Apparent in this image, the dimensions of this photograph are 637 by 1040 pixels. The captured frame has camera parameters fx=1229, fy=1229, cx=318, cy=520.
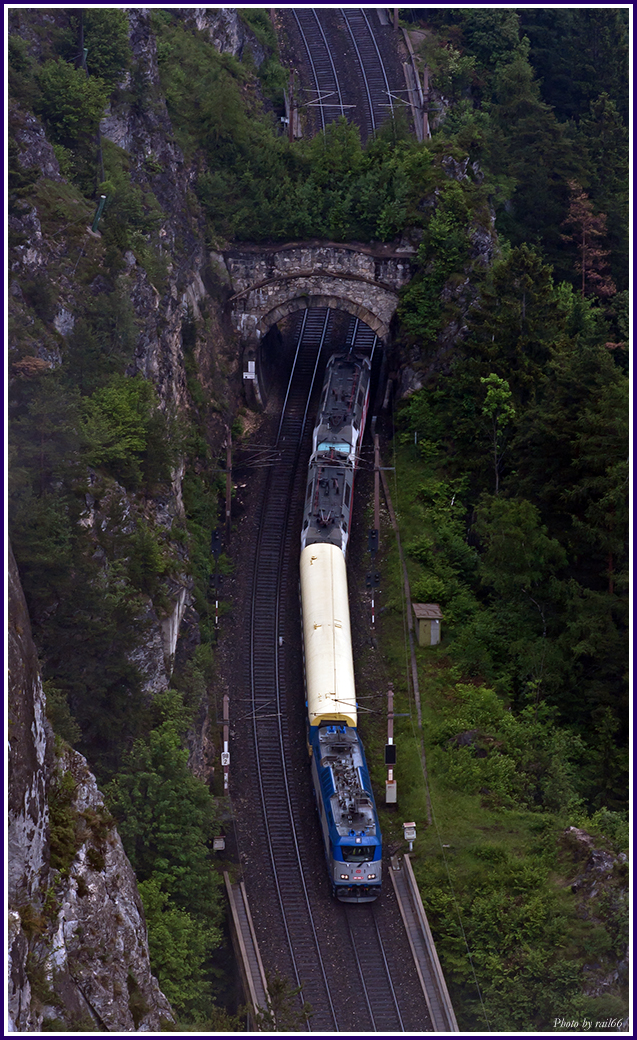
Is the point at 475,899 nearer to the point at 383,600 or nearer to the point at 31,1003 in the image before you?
the point at 383,600

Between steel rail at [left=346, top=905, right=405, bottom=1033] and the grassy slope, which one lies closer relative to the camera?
steel rail at [left=346, top=905, right=405, bottom=1033]

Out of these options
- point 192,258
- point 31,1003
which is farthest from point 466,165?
point 31,1003

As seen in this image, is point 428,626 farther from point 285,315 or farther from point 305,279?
point 305,279

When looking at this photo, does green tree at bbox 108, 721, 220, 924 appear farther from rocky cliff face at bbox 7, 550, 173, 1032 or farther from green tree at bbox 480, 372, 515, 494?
green tree at bbox 480, 372, 515, 494

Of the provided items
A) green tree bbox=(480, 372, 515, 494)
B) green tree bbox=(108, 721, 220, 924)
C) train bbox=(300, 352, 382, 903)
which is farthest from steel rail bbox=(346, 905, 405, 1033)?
green tree bbox=(480, 372, 515, 494)

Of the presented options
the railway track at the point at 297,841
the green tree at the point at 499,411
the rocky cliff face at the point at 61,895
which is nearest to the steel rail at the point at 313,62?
the railway track at the point at 297,841

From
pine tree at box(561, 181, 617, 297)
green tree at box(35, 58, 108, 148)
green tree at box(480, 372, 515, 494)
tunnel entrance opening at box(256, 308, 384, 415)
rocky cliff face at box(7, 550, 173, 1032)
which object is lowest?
rocky cliff face at box(7, 550, 173, 1032)

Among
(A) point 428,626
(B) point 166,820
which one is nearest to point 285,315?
(A) point 428,626

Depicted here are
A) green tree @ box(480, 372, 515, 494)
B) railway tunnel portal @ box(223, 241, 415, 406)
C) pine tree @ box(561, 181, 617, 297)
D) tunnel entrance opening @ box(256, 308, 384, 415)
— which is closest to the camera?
green tree @ box(480, 372, 515, 494)

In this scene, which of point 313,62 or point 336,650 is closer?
point 336,650
